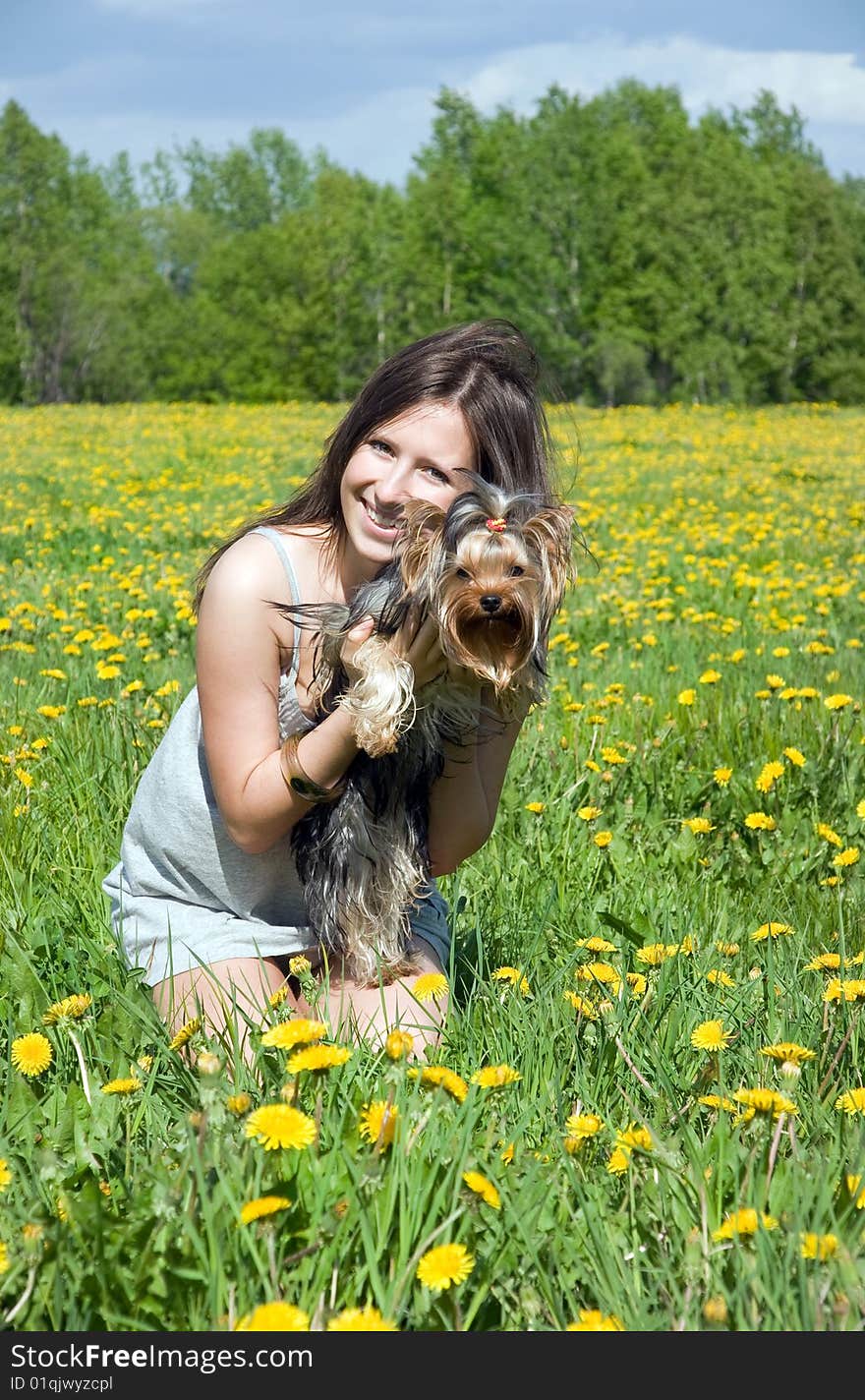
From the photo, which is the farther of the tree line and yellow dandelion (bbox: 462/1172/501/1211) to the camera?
the tree line

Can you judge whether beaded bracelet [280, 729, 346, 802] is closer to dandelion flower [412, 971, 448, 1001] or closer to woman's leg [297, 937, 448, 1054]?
woman's leg [297, 937, 448, 1054]

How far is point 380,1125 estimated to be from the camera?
1.78m

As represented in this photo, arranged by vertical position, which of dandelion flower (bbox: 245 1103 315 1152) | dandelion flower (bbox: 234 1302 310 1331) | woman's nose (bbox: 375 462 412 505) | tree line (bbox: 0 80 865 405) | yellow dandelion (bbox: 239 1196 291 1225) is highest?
tree line (bbox: 0 80 865 405)

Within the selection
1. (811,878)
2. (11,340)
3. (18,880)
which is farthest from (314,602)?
(11,340)

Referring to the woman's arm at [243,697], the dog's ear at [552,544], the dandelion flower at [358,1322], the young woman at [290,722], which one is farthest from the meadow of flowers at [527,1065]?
the dog's ear at [552,544]

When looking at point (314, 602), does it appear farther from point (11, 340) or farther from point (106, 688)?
point (11, 340)

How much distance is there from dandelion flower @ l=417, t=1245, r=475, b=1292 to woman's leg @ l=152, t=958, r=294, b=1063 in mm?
801

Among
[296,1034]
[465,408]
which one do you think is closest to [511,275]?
[465,408]

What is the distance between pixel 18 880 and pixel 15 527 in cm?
606

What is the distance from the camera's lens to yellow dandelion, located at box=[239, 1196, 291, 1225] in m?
1.56

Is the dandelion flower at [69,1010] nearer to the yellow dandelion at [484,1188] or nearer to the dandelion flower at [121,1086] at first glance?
the dandelion flower at [121,1086]

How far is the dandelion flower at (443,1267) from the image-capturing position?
154 cm

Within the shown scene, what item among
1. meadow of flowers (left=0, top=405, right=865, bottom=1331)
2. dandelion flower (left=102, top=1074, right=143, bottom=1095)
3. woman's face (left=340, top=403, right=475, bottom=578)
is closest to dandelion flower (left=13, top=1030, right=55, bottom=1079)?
meadow of flowers (left=0, top=405, right=865, bottom=1331)

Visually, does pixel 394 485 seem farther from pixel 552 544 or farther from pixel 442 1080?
pixel 442 1080
